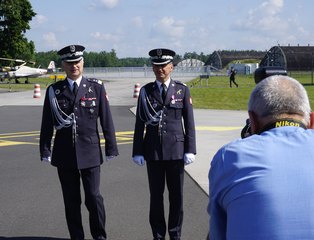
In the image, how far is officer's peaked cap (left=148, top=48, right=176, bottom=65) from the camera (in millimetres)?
4766

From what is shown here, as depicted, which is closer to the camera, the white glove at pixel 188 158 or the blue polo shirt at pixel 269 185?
the blue polo shirt at pixel 269 185

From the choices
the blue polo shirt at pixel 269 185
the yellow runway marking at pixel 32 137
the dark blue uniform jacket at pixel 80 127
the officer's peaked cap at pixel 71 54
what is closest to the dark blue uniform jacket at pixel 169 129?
the dark blue uniform jacket at pixel 80 127

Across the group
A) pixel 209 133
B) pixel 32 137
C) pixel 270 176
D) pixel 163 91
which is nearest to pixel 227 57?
pixel 209 133

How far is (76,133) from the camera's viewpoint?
4781mm

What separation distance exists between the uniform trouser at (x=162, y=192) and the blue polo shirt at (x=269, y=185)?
296 centimetres

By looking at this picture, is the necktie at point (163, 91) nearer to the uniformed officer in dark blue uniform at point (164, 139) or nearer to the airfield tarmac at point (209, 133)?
the uniformed officer in dark blue uniform at point (164, 139)

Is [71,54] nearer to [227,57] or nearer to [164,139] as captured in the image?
[164,139]

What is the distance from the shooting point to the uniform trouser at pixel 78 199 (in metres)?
4.78

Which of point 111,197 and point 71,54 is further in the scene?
point 111,197

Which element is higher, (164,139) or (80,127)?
(80,127)

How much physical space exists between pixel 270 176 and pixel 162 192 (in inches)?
125

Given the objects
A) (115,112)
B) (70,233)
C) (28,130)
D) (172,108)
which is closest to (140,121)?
(172,108)

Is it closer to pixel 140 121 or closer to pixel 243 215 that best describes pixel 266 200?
pixel 243 215

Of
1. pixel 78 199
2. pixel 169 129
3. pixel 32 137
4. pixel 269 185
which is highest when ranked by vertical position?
pixel 269 185
